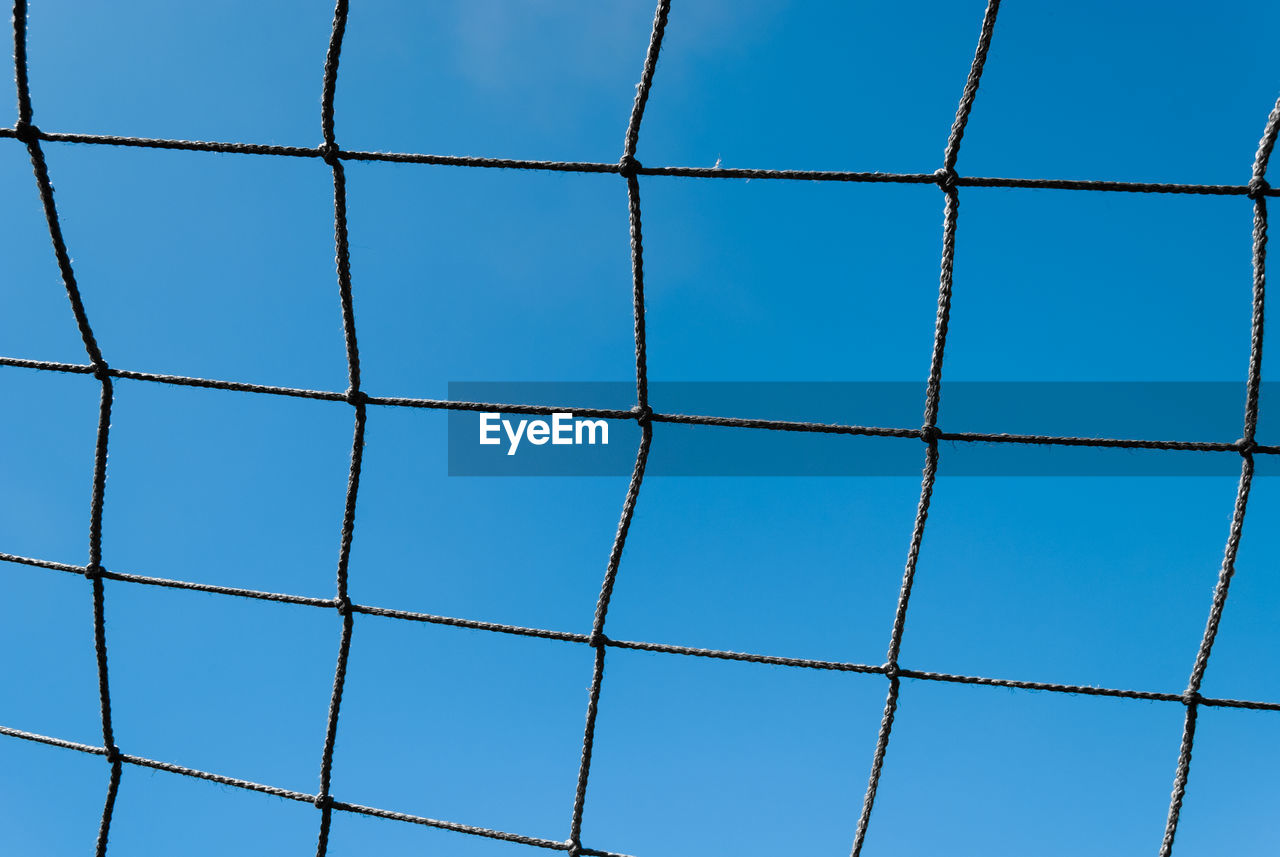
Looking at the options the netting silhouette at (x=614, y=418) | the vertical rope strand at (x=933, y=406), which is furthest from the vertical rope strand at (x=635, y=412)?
the vertical rope strand at (x=933, y=406)

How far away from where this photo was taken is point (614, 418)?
1.93 meters

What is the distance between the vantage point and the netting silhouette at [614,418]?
1719 mm

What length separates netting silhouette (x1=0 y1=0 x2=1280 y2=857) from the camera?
1719 millimetres

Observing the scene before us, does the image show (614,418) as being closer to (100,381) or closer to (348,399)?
(348,399)

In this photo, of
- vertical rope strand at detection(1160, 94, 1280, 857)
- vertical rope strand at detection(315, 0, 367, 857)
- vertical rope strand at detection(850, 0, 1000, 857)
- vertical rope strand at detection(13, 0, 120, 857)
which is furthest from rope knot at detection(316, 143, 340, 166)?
vertical rope strand at detection(1160, 94, 1280, 857)

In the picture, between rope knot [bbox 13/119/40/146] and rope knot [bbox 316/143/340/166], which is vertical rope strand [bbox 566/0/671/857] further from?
rope knot [bbox 13/119/40/146]

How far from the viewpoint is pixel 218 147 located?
1907mm

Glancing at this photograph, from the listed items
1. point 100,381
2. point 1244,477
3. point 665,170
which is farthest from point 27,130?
point 1244,477

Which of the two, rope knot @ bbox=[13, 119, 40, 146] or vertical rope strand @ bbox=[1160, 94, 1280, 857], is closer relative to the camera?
vertical rope strand @ bbox=[1160, 94, 1280, 857]

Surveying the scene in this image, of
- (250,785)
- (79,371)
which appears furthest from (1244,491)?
(79,371)

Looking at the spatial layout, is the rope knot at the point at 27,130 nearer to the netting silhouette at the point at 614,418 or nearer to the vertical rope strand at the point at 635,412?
the netting silhouette at the point at 614,418

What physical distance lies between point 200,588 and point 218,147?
2.95ft

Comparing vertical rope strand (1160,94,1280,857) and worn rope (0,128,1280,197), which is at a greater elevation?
worn rope (0,128,1280,197)

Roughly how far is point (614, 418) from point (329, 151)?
30.4 inches
